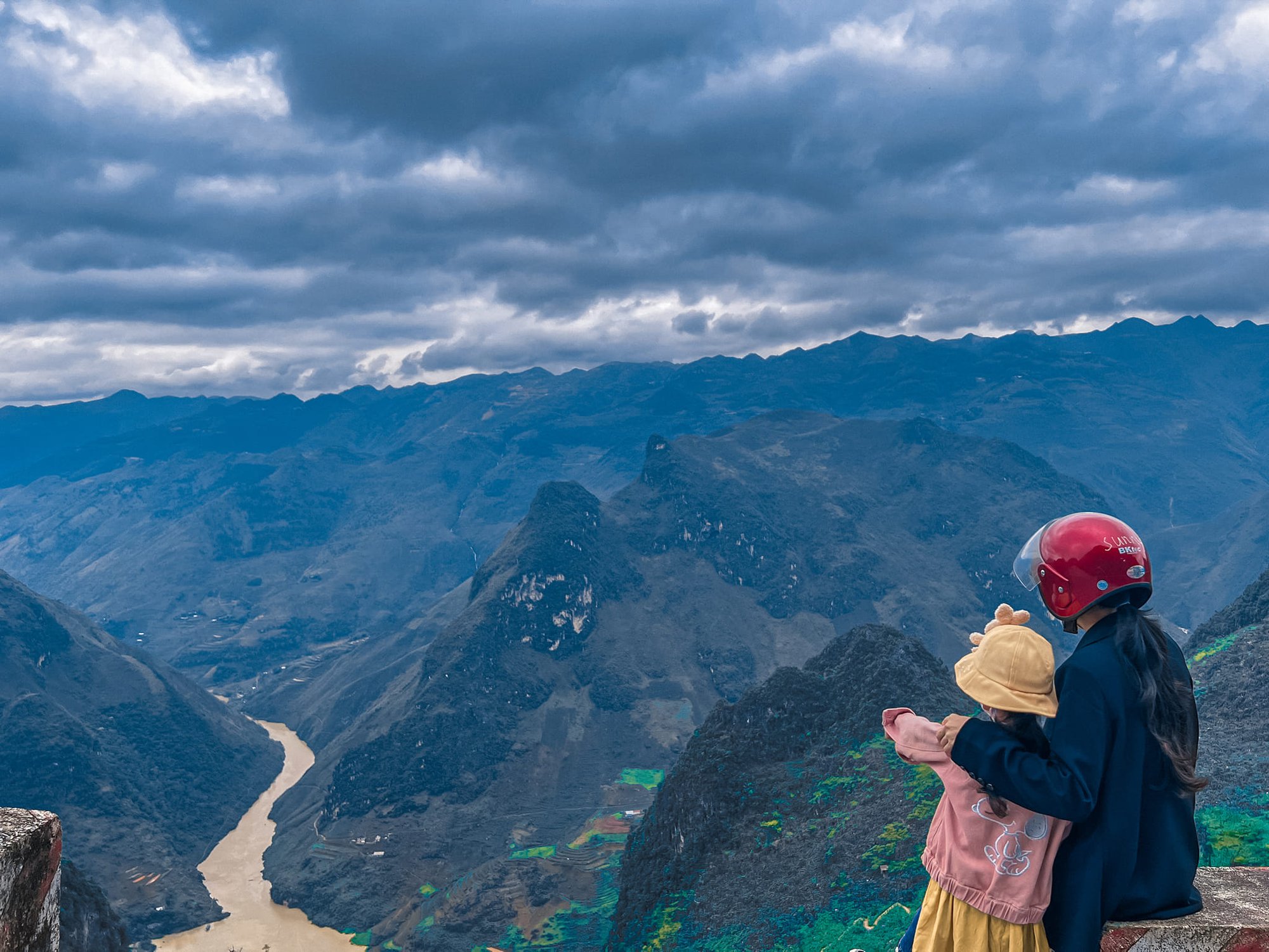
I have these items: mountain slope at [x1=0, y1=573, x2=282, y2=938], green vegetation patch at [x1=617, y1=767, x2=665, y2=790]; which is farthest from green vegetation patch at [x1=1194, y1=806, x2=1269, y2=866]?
mountain slope at [x1=0, y1=573, x2=282, y2=938]

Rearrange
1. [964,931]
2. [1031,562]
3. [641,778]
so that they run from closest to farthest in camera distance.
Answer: [964,931] → [1031,562] → [641,778]

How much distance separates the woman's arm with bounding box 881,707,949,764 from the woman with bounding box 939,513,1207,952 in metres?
0.15

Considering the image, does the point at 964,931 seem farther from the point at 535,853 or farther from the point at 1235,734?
the point at 535,853

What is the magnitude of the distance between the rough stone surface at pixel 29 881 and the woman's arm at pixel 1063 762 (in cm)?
549

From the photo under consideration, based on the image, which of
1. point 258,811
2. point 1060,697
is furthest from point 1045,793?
point 258,811

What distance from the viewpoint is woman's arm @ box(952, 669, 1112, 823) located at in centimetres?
527

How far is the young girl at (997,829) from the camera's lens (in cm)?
575

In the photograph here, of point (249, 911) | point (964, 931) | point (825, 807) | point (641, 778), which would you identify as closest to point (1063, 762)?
point (964, 931)

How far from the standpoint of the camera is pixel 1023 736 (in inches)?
227

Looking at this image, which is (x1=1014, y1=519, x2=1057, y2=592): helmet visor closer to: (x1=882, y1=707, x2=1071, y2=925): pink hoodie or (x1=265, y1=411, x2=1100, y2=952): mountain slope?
(x1=882, y1=707, x2=1071, y2=925): pink hoodie

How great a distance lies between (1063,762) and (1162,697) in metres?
0.86

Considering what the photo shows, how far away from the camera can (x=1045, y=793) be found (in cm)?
529

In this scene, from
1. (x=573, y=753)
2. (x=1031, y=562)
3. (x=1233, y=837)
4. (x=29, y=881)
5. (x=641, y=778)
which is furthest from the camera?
(x=573, y=753)

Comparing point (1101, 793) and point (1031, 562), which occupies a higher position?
point (1031, 562)
